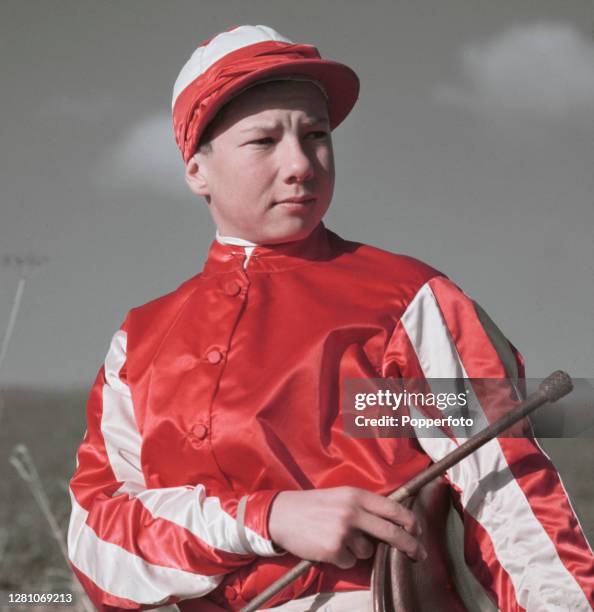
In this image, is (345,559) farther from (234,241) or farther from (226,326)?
(234,241)

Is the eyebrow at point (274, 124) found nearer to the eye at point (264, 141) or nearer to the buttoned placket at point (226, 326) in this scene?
the eye at point (264, 141)

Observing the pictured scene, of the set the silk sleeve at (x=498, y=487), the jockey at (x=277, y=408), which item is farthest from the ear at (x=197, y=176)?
the silk sleeve at (x=498, y=487)

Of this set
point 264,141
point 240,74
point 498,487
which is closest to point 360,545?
point 498,487

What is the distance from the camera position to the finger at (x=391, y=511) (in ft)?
5.48

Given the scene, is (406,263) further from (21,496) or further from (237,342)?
(21,496)

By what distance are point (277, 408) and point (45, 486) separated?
26.7ft

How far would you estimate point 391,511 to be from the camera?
167 centimetres

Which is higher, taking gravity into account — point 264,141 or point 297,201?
point 264,141

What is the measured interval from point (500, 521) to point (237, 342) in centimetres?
60

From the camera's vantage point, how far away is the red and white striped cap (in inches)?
77.0

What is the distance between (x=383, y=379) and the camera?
6.08 ft

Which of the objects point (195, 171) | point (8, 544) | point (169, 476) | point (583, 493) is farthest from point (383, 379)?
point (583, 493)

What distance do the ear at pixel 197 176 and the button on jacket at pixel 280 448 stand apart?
20 centimetres

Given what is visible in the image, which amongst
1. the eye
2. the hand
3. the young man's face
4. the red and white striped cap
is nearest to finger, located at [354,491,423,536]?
the hand
